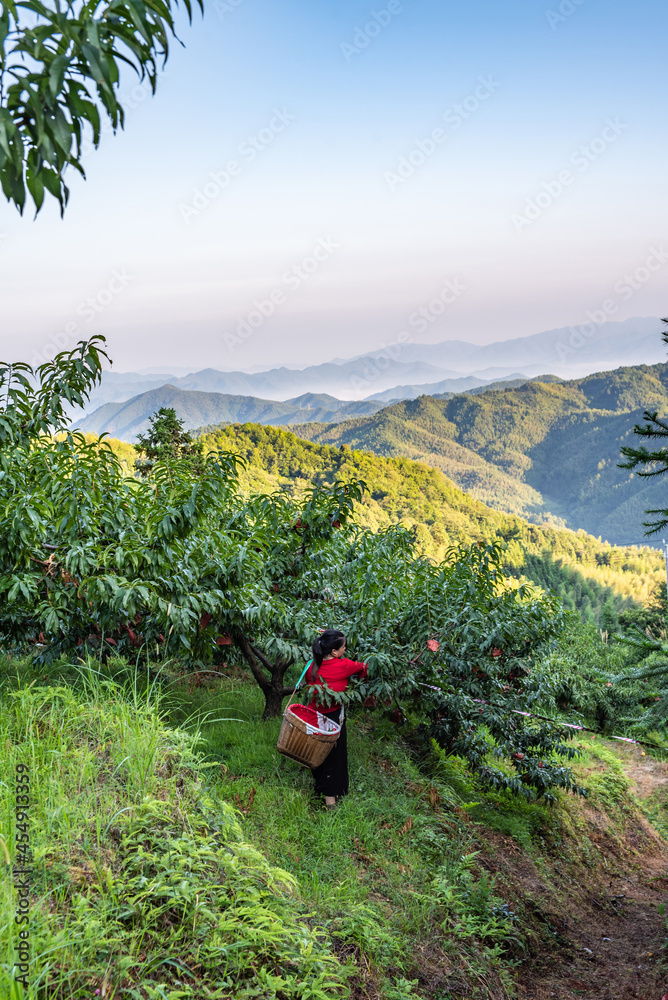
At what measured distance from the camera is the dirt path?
4.67 metres

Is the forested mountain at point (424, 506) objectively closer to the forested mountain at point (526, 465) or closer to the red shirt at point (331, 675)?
the red shirt at point (331, 675)

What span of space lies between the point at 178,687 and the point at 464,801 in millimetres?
3078

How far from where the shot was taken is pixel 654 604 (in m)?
26.1

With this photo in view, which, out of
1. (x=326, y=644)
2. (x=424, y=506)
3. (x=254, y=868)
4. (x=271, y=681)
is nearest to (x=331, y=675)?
(x=326, y=644)

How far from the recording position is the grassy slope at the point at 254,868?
258cm

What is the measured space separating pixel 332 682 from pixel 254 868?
1759mm

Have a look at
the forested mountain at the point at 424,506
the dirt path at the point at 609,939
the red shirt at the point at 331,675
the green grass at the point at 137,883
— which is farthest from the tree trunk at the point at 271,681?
the forested mountain at the point at 424,506

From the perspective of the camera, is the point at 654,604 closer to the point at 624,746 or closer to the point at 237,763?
the point at 624,746

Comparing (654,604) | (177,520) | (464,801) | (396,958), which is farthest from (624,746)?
(177,520)

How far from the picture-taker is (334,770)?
500 cm

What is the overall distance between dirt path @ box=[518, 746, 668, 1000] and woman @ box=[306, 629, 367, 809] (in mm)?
1766

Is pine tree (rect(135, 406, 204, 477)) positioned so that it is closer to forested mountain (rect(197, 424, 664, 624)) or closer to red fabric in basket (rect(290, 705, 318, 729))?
red fabric in basket (rect(290, 705, 318, 729))

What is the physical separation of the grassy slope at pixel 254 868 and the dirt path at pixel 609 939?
55 millimetres

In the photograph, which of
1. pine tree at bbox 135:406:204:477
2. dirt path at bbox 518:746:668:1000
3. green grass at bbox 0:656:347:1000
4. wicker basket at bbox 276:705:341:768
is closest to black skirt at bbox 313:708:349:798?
wicker basket at bbox 276:705:341:768
